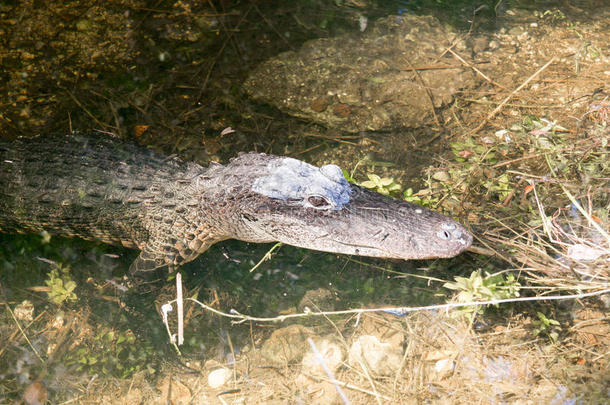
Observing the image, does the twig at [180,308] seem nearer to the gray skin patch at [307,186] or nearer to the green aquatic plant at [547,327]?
the gray skin patch at [307,186]

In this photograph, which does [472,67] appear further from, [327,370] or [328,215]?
[327,370]

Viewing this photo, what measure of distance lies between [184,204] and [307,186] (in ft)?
3.32

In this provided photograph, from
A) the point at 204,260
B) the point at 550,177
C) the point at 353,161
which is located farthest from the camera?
the point at 353,161

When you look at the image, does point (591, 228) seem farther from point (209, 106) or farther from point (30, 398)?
point (30, 398)

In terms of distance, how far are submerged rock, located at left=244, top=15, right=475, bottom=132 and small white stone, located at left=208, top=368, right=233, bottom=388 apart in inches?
90.8

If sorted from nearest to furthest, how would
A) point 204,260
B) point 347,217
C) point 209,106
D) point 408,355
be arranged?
point 408,355
point 347,217
point 204,260
point 209,106

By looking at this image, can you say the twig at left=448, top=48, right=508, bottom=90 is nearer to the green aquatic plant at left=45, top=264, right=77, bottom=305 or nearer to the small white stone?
the small white stone

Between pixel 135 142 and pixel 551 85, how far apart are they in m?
3.88

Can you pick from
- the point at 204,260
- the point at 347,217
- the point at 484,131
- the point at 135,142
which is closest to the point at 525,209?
the point at 484,131

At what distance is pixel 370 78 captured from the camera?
4.38m

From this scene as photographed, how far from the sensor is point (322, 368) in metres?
2.92

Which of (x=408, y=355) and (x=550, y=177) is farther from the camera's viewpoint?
(x=550, y=177)

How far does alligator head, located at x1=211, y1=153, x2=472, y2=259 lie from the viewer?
2.99 m

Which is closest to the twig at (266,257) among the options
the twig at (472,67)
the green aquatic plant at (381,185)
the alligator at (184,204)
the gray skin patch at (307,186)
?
the alligator at (184,204)
